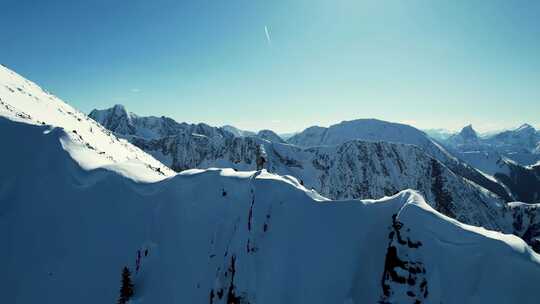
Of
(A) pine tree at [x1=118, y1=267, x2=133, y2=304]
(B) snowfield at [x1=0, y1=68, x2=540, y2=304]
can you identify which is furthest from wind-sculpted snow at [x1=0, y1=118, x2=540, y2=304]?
(A) pine tree at [x1=118, y1=267, x2=133, y2=304]

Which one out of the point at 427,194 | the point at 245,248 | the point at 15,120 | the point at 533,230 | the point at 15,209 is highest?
the point at 15,120

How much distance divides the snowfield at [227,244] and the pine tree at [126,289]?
16.6 inches

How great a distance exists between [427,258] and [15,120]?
3521 cm

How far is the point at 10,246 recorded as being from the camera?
1888cm

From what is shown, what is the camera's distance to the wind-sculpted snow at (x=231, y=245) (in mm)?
13414

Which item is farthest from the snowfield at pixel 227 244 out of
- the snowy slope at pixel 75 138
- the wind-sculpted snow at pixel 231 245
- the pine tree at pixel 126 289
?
the snowy slope at pixel 75 138

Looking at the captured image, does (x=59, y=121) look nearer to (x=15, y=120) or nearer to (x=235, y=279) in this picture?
(x=15, y=120)

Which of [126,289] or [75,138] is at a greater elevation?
[75,138]

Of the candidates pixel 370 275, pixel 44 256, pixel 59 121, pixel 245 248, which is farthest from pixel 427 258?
pixel 59 121

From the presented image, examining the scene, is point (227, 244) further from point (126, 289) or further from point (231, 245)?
point (126, 289)

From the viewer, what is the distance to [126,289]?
53.7 feet

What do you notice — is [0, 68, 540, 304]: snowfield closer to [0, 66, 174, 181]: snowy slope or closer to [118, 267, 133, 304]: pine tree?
[118, 267, 133, 304]: pine tree

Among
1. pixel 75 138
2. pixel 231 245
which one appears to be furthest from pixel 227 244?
pixel 75 138

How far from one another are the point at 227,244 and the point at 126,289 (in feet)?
20.7
